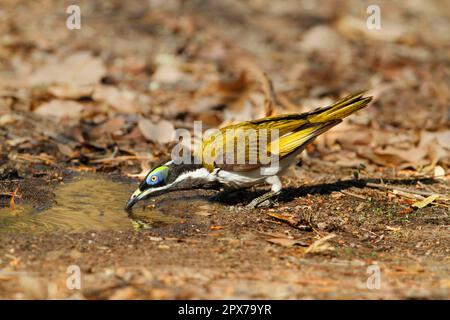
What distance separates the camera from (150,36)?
1533 centimetres

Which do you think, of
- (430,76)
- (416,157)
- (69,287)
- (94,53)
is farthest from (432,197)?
(94,53)

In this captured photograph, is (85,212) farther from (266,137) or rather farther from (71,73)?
(71,73)

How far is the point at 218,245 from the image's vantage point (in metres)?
5.95

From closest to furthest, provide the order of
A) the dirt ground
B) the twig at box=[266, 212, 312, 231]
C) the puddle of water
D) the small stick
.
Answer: the dirt ground
the puddle of water
the twig at box=[266, 212, 312, 231]
the small stick

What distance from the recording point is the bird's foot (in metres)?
7.32

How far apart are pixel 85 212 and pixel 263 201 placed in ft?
5.92

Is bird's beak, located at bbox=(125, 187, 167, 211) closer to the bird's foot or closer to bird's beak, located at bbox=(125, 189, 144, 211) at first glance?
bird's beak, located at bbox=(125, 189, 144, 211)

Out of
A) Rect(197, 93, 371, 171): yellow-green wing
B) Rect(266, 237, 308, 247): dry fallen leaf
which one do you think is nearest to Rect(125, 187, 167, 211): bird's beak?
Rect(197, 93, 371, 171): yellow-green wing

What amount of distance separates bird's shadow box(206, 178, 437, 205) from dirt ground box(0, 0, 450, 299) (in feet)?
0.10

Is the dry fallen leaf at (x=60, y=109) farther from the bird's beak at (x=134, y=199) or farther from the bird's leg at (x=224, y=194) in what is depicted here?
the bird's beak at (x=134, y=199)

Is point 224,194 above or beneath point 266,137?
beneath

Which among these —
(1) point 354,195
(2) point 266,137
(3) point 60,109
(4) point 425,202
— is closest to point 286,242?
(2) point 266,137

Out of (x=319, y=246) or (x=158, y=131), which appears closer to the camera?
(x=319, y=246)

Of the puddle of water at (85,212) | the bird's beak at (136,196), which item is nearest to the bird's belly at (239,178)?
the puddle of water at (85,212)
